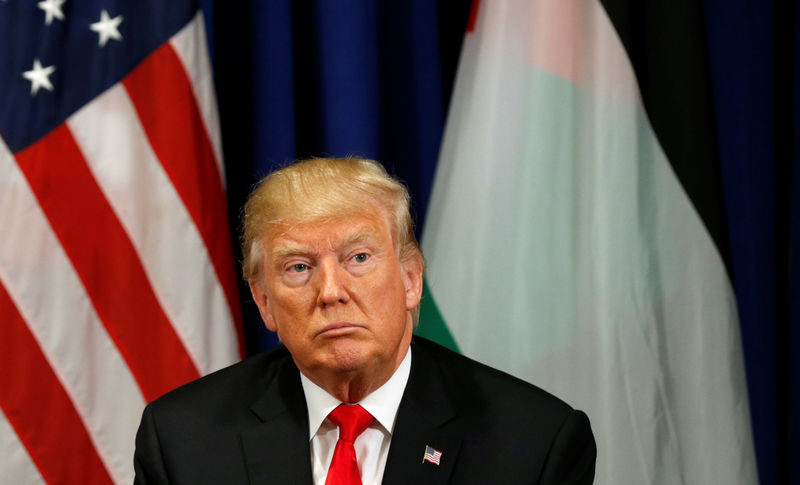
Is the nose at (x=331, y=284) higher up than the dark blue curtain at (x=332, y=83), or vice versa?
the dark blue curtain at (x=332, y=83)

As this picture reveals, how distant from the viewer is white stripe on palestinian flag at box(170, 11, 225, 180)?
2508mm

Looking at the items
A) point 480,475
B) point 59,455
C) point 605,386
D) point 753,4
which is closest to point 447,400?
point 480,475

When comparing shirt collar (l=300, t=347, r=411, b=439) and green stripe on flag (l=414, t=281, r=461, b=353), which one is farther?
green stripe on flag (l=414, t=281, r=461, b=353)

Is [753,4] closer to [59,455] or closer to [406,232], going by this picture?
[406,232]

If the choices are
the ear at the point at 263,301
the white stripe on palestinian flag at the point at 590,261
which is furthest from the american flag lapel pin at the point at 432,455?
the white stripe on palestinian flag at the point at 590,261

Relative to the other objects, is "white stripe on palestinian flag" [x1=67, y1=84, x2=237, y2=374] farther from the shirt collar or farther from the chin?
the chin

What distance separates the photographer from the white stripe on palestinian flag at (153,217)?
8.06 ft

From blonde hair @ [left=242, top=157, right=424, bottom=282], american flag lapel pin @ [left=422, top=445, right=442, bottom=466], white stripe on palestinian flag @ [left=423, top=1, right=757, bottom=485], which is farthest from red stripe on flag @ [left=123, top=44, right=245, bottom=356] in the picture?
american flag lapel pin @ [left=422, top=445, right=442, bottom=466]

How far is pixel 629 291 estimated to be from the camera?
2490 mm

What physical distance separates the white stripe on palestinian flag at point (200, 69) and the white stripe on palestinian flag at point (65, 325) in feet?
1.63

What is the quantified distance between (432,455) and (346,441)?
16cm

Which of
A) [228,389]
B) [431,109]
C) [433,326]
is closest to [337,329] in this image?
[228,389]

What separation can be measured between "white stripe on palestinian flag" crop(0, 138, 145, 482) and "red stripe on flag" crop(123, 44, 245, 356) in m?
0.35

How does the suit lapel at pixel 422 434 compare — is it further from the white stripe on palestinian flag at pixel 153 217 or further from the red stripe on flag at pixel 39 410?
the red stripe on flag at pixel 39 410
